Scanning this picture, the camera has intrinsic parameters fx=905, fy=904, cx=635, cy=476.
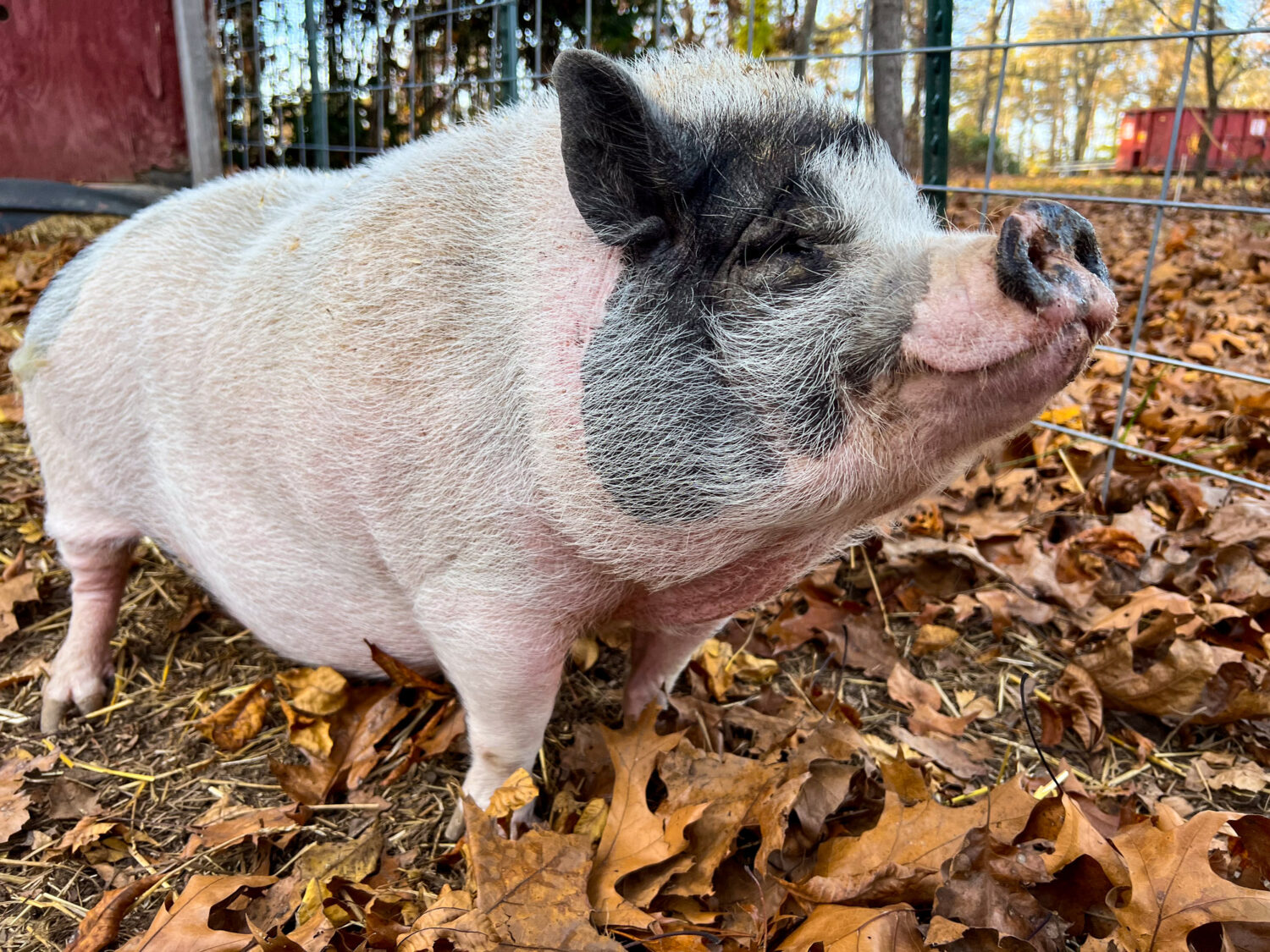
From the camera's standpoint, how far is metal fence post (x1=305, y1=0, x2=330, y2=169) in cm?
557

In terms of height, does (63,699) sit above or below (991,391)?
below

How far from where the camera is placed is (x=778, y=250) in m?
1.47

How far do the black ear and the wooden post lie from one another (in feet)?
19.2

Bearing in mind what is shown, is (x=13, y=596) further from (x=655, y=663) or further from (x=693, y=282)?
(x=693, y=282)

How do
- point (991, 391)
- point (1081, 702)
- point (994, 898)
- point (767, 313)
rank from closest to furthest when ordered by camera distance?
point (991, 391)
point (767, 313)
point (994, 898)
point (1081, 702)

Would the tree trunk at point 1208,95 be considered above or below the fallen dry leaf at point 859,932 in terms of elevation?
above

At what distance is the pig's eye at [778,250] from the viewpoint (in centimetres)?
145

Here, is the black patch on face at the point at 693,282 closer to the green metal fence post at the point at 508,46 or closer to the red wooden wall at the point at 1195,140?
the green metal fence post at the point at 508,46

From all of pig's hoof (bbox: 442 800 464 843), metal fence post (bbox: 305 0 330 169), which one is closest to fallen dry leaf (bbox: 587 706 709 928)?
pig's hoof (bbox: 442 800 464 843)

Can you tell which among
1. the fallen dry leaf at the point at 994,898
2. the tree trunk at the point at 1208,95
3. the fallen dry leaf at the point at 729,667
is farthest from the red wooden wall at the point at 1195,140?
the fallen dry leaf at the point at 994,898

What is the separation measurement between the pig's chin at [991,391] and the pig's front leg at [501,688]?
2.76 ft

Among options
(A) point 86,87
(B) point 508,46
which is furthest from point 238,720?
(A) point 86,87

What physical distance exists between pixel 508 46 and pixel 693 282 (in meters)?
3.34

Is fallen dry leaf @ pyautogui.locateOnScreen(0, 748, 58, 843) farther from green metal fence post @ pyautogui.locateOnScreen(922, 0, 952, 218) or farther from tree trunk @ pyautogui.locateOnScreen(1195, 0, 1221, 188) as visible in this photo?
tree trunk @ pyautogui.locateOnScreen(1195, 0, 1221, 188)
